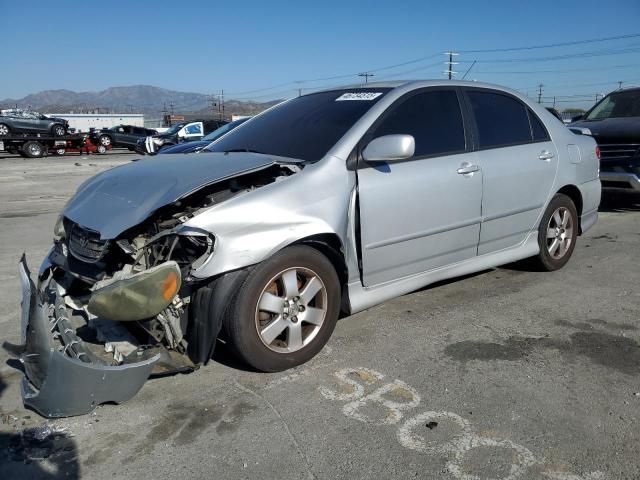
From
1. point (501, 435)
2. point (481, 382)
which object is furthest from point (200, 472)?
point (481, 382)

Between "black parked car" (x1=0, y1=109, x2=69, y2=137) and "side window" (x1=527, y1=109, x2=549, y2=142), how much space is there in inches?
941

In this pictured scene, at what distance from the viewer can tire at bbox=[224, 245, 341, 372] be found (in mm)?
2943

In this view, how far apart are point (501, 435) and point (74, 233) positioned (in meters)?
2.57

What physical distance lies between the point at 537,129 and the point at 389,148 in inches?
83.3

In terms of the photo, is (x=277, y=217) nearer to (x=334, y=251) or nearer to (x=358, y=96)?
(x=334, y=251)

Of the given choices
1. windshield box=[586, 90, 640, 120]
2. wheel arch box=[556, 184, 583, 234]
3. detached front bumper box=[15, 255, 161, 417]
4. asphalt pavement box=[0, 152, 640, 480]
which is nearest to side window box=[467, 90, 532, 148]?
wheel arch box=[556, 184, 583, 234]

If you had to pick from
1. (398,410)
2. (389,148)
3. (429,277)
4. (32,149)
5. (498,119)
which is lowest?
(398,410)

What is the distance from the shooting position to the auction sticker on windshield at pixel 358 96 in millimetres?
3845

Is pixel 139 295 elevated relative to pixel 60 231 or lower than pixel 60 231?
lower

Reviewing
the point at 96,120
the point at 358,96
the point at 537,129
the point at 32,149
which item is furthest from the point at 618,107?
the point at 96,120

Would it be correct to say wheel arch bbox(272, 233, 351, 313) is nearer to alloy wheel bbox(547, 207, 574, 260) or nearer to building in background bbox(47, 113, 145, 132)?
alloy wheel bbox(547, 207, 574, 260)

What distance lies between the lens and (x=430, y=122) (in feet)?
12.9

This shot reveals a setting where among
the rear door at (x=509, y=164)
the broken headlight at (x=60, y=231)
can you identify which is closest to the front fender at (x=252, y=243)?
the broken headlight at (x=60, y=231)

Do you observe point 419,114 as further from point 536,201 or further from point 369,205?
point 536,201
